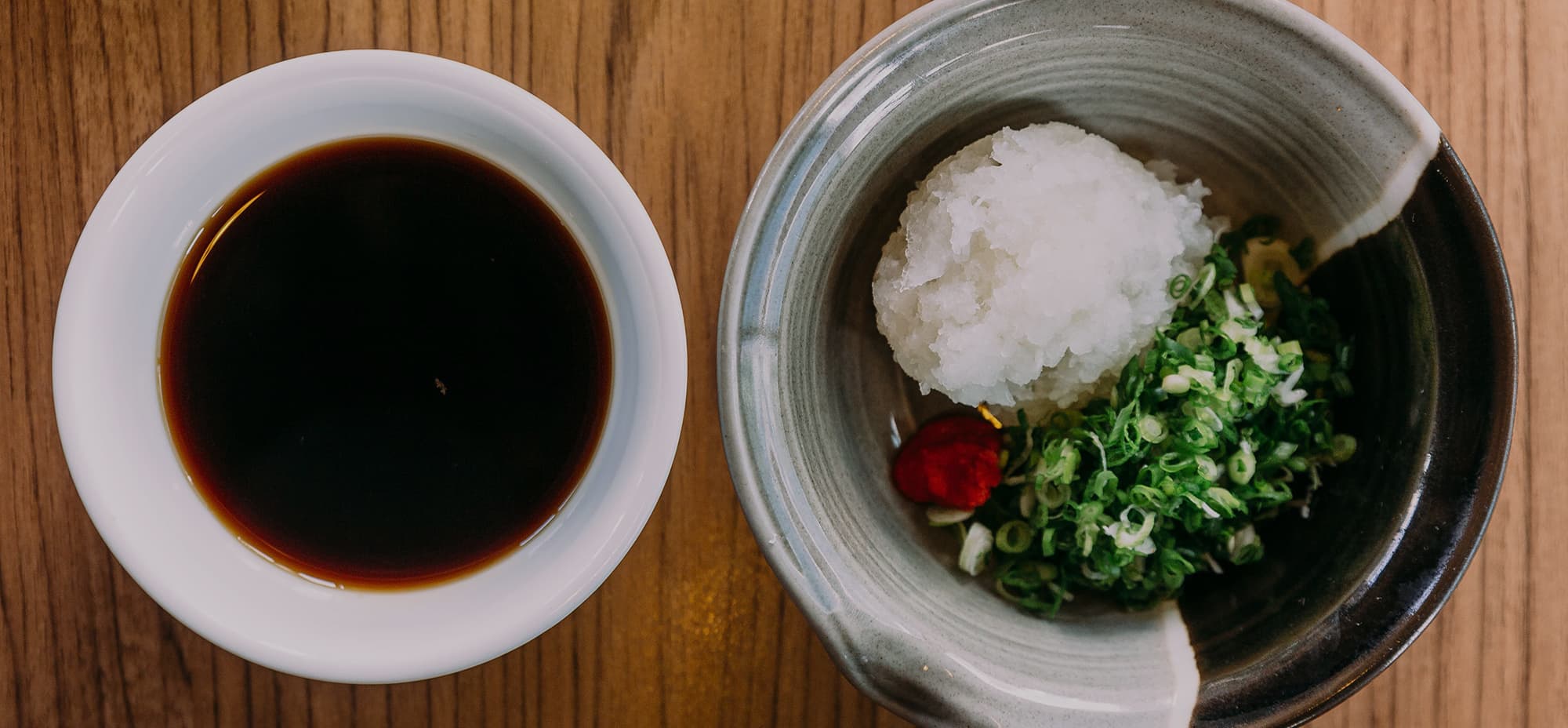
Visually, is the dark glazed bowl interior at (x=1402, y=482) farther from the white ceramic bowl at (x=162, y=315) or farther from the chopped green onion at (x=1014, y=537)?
the white ceramic bowl at (x=162, y=315)

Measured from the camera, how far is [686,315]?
0.99 meters

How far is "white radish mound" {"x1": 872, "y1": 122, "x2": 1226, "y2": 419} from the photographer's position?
949 millimetres


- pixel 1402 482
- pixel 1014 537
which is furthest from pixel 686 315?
pixel 1402 482

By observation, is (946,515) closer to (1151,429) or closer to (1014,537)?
(1014,537)

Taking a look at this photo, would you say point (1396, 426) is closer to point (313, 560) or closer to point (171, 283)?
point (313, 560)

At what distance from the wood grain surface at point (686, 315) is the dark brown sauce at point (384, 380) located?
5.6 inches

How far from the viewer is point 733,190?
1012 mm

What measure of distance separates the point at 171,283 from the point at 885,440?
2.39 feet

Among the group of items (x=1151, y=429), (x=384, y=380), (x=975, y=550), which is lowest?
(x=975, y=550)

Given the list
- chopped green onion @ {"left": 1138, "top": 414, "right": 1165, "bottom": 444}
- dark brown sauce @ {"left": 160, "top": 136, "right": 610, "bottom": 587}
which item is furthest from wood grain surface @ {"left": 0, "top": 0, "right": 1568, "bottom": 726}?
chopped green onion @ {"left": 1138, "top": 414, "right": 1165, "bottom": 444}

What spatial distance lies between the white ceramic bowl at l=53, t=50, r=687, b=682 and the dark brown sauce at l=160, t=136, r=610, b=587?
0.14 ft

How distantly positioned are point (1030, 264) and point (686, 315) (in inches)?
13.8

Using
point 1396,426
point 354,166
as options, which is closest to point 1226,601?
point 1396,426

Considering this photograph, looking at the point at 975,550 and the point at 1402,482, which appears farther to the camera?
the point at 975,550
